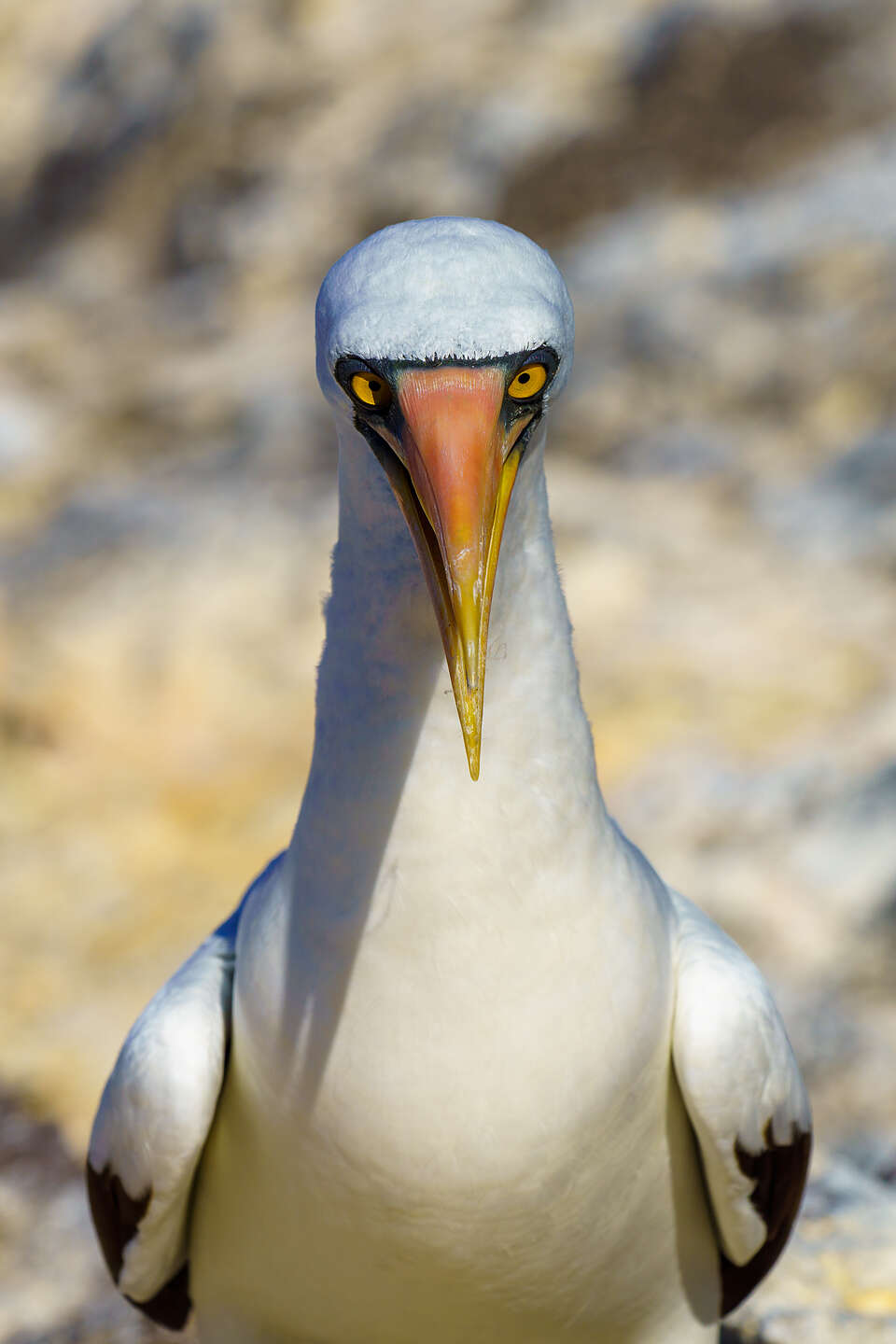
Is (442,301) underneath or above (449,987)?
above

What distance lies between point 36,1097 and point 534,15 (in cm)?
991

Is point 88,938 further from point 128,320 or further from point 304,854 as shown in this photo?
point 128,320

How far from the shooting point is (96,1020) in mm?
5793

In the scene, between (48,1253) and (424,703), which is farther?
(48,1253)

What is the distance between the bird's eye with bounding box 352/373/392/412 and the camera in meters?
1.98

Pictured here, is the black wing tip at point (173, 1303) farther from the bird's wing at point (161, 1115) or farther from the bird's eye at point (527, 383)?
the bird's eye at point (527, 383)

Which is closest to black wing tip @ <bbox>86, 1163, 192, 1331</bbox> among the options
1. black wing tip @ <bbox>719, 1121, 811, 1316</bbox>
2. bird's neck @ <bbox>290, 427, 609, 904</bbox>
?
bird's neck @ <bbox>290, 427, 609, 904</bbox>

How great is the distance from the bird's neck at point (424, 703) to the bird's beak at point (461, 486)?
22cm

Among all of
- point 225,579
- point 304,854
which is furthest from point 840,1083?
point 225,579

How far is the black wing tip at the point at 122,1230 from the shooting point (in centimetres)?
268

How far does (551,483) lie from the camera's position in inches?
349

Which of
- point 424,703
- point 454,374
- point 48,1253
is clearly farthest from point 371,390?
point 48,1253

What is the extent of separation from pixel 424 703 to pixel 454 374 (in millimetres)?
548

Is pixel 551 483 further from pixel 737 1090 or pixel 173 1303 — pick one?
pixel 737 1090
